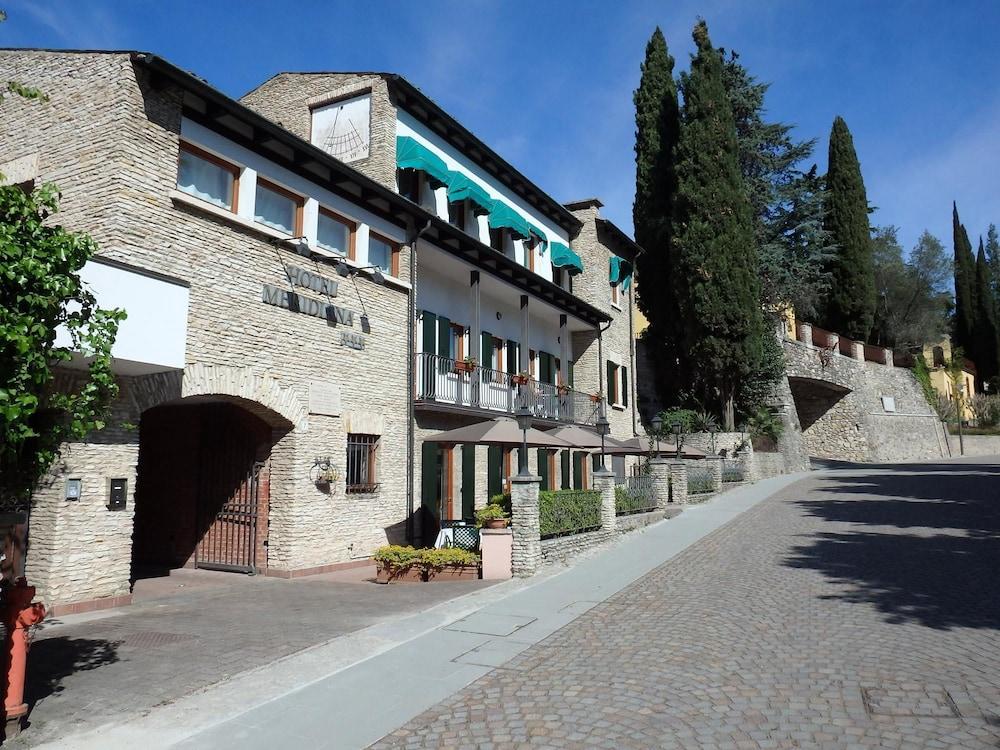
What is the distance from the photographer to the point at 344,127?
18.0 m

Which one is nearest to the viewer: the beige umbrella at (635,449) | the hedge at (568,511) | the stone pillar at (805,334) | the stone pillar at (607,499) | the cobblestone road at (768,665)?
the cobblestone road at (768,665)

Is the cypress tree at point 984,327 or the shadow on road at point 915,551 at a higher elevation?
the cypress tree at point 984,327

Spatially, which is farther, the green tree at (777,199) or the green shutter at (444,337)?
the green tree at (777,199)

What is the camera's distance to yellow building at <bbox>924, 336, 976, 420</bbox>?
5612 centimetres

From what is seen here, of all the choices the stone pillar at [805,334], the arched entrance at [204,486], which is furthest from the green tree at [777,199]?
the arched entrance at [204,486]

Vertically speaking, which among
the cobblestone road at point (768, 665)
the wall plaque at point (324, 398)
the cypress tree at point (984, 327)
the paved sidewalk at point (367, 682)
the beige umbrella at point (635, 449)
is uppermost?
the cypress tree at point (984, 327)

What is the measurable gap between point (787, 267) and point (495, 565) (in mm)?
32384

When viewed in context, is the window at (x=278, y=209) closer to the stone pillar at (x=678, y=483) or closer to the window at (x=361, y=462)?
the window at (x=361, y=462)

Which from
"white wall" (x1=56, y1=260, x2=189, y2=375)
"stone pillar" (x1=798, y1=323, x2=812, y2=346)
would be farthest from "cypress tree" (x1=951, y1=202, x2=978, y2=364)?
"white wall" (x1=56, y1=260, x2=189, y2=375)

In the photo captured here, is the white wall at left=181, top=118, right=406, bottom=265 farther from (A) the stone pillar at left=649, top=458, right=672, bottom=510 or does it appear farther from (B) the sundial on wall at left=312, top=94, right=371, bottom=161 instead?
(A) the stone pillar at left=649, top=458, right=672, bottom=510

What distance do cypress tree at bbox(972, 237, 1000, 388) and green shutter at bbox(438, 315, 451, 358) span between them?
55175 mm

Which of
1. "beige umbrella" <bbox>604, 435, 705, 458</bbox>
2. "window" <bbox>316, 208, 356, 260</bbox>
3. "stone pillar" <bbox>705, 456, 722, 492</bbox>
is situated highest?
"window" <bbox>316, 208, 356, 260</bbox>

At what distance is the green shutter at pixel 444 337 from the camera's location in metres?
19.3

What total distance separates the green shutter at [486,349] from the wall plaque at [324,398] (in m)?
7.31
